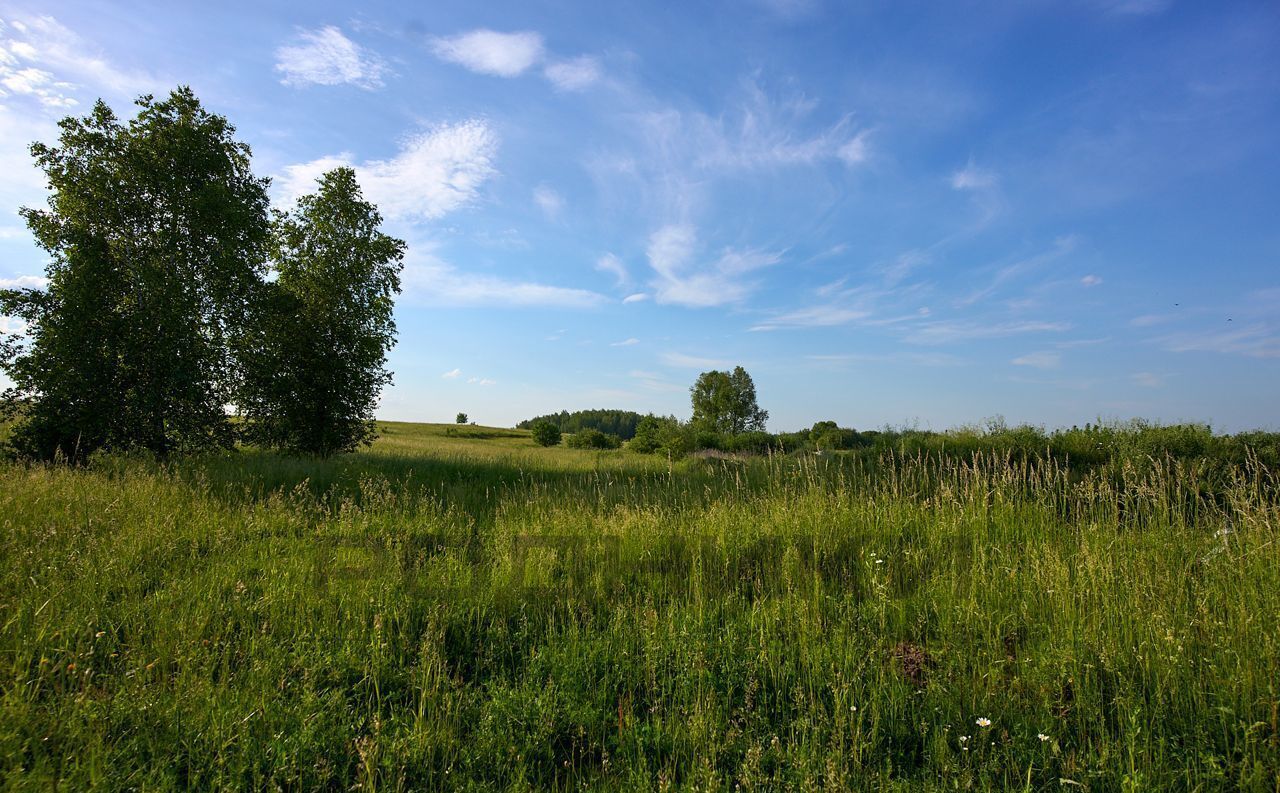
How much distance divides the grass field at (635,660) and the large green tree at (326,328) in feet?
34.5

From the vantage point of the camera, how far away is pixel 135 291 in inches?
561

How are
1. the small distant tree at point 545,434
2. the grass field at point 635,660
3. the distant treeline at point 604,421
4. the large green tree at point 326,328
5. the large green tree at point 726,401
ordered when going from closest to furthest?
1. the grass field at point 635,660
2. the large green tree at point 326,328
3. the small distant tree at point 545,434
4. the large green tree at point 726,401
5. the distant treeline at point 604,421

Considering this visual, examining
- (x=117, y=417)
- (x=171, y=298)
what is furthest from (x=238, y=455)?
(x=171, y=298)

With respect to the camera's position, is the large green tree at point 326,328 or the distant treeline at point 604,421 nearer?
the large green tree at point 326,328

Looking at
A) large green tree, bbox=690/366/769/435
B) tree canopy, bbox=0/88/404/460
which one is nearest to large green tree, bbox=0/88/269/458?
tree canopy, bbox=0/88/404/460

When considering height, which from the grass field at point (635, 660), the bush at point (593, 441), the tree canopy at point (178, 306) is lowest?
the grass field at point (635, 660)

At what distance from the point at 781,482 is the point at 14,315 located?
18598 millimetres

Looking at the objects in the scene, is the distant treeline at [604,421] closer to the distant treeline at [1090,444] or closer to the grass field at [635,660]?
the distant treeline at [1090,444]

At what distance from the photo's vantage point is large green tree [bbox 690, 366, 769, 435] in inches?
2392

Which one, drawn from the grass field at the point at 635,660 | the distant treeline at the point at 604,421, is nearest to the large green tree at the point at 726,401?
the distant treeline at the point at 604,421

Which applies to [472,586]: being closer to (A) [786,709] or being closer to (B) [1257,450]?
(A) [786,709]

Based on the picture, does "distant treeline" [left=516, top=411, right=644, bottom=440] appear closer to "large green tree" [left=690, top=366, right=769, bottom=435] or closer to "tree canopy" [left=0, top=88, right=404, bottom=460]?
"large green tree" [left=690, top=366, right=769, bottom=435]

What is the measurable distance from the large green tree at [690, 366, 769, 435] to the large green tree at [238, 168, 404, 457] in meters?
43.2

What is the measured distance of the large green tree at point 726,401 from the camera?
60750mm
